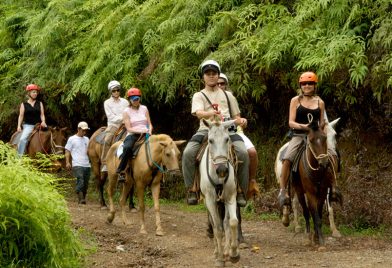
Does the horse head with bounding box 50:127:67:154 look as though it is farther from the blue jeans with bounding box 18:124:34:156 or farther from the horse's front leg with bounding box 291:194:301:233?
the horse's front leg with bounding box 291:194:301:233

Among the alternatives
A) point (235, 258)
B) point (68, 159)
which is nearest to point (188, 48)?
point (68, 159)

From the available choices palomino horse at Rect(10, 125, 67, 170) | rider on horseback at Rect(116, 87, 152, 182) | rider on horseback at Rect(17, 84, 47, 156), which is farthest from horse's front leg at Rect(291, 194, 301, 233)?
rider on horseback at Rect(17, 84, 47, 156)

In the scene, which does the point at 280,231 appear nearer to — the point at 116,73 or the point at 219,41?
the point at 219,41

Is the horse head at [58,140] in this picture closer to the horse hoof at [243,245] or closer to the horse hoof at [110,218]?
the horse hoof at [110,218]

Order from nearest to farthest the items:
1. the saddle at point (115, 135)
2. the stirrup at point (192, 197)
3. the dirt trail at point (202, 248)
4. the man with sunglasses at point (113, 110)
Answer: the dirt trail at point (202, 248)
the stirrup at point (192, 197)
the saddle at point (115, 135)
the man with sunglasses at point (113, 110)

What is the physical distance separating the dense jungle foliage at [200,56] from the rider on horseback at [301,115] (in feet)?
6.08

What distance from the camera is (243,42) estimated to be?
15297mm


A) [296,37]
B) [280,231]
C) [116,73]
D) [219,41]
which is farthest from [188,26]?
[280,231]

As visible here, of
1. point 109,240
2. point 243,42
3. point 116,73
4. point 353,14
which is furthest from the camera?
point 116,73

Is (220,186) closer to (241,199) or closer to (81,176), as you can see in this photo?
(241,199)

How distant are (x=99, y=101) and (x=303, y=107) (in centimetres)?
1120

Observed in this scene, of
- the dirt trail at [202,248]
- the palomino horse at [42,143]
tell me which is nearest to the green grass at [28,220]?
the dirt trail at [202,248]

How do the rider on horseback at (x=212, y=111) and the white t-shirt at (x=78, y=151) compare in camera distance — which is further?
the white t-shirt at (x=78, y=151)

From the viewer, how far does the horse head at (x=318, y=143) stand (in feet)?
34.7
